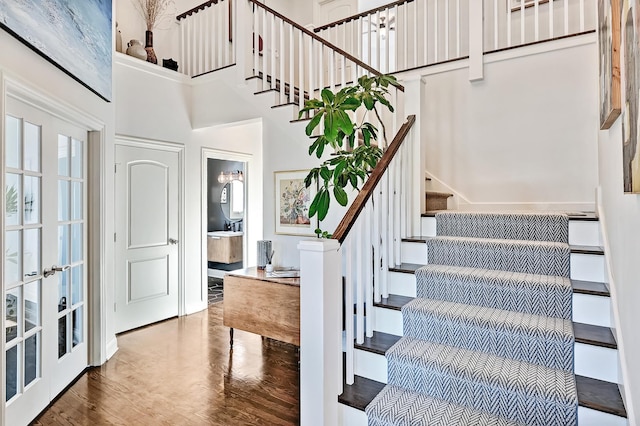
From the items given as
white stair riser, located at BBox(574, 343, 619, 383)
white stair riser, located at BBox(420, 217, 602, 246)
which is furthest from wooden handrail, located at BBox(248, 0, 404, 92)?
white stair riser, located at BBox(574, 343, 619, 383)

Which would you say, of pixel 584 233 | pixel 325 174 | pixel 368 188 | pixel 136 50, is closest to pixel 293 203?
pixel 325 174

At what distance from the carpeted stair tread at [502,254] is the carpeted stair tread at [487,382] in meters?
0.65

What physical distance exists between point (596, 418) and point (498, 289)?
29.2 inches

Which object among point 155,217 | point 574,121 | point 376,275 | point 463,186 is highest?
point 574,121

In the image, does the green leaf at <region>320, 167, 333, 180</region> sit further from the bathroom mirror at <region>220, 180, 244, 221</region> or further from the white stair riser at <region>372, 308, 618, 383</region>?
the bathroom mirror at <region>220, 180, 244, 221</region>

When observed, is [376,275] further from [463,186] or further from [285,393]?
[463,186]

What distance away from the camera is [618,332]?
1.63 m

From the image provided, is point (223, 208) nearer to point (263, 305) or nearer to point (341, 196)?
point (263, 305)

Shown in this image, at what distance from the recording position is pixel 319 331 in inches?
71.6

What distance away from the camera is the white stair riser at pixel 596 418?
1.46 m

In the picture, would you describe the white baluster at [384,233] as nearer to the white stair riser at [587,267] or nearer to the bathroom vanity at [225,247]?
the white stair riser at [587,267]

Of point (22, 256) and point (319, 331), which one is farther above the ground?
point (22, 256)

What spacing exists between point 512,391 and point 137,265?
12.4 ft

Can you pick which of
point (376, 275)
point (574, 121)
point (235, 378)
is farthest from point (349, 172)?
point (574, 121)
